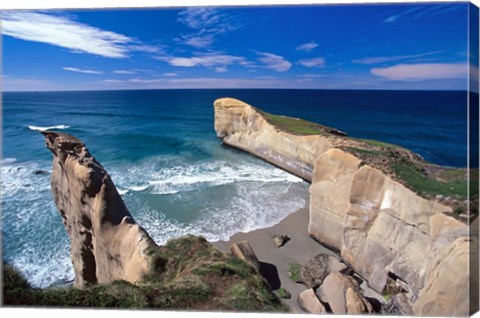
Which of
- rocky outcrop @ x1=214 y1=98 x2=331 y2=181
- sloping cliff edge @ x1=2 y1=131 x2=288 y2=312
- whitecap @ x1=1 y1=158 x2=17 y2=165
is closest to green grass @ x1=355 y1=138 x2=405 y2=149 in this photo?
rocky outcrop @ x1=214 y1=98 x2=331 y2=181

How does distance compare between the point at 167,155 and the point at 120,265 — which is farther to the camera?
the point at 167,155

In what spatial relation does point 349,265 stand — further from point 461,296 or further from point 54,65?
point 54,65

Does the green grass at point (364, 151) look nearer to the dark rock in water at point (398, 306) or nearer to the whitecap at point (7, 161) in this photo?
the dark rock in water at point (398, 306)

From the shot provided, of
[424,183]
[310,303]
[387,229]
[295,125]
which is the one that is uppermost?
[295,125]

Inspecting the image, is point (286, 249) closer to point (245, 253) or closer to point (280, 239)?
point (280, 239)

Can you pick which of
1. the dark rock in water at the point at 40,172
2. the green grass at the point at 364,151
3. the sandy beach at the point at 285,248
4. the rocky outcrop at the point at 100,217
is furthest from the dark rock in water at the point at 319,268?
the dark rock in water at the point at 40,172

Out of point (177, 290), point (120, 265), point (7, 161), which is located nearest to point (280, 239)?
point (177, 290)
